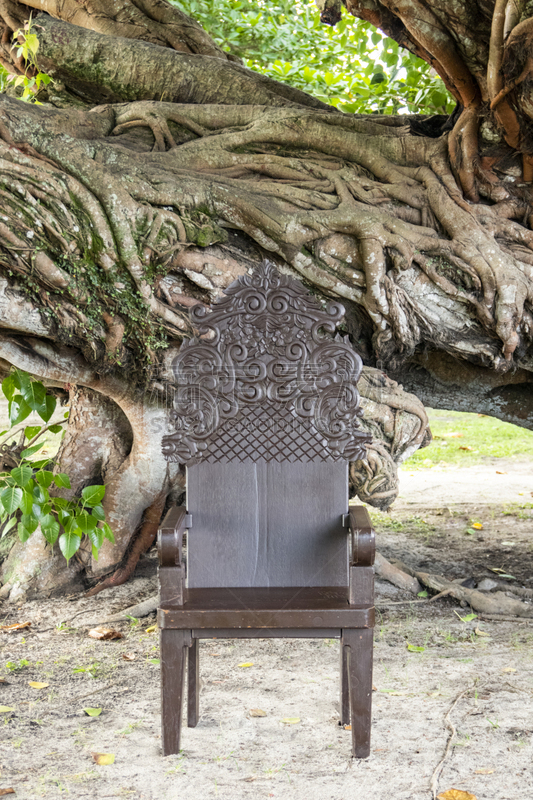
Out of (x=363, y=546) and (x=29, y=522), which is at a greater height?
(x=363, y=546)

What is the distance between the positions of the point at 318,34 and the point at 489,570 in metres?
6.72

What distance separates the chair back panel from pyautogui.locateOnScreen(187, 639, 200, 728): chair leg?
27 centimetres

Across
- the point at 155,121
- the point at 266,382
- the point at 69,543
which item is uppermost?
the point at 155,121

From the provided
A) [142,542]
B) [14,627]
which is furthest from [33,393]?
[14,627]

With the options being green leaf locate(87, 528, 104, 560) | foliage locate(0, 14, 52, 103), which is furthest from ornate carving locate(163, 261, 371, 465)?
foliage locate(0, 14, 52, 103)

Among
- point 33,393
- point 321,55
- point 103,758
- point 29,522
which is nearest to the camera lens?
point 103,758

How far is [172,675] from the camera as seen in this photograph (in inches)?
92.6

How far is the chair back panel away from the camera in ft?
9.36

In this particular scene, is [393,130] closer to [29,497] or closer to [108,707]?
[29,497]

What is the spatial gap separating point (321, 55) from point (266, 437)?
7.02 m

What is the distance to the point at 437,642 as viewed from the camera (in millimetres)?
3588

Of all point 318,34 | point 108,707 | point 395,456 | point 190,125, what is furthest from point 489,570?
point 318,34

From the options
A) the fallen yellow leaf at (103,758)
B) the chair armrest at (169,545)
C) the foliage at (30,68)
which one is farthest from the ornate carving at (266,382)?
the foliage at (30,68)

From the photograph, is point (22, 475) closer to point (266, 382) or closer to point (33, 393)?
point (33, 393)
